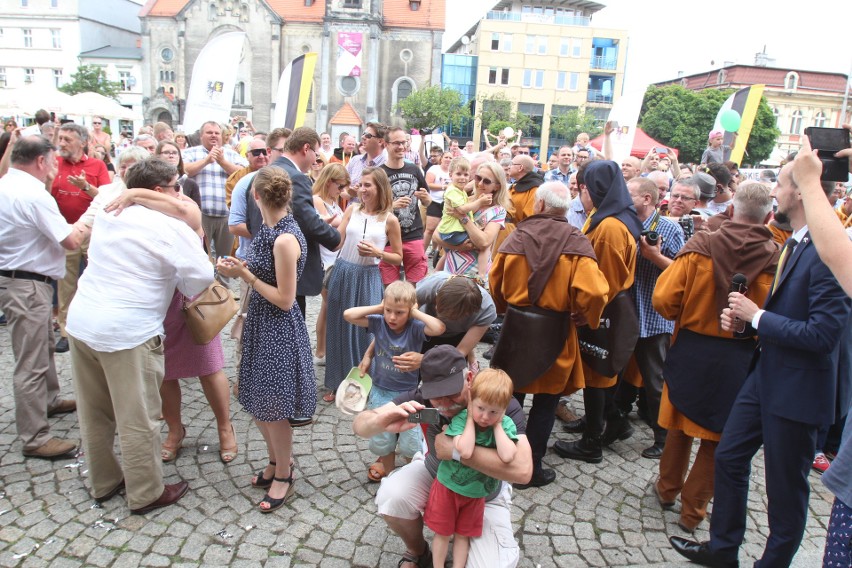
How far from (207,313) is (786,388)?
313 centimetres

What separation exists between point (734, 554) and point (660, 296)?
55.6 inches

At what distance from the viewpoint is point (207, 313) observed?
3426mm

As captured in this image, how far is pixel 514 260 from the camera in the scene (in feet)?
11.5

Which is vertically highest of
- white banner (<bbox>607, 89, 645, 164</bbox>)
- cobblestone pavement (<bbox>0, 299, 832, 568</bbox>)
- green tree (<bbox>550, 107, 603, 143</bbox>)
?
green tree (<bbox>550, 107, 603, 143</bbox>)

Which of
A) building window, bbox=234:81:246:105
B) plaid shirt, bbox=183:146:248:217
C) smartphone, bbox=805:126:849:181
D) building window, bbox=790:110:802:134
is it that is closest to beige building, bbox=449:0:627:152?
building window, bbox=790:110:802:134

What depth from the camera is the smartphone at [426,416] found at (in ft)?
7.91

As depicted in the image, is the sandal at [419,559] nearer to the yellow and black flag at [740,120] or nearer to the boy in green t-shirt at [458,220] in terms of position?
the boy in green t-shirt at [458,220]

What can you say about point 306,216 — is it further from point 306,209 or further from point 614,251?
point 614,251

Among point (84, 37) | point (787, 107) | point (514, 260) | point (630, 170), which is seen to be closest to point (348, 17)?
point (84, 37)

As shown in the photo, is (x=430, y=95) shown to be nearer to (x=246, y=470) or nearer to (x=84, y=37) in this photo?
(x=84, y=37)

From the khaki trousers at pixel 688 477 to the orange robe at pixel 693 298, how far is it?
0.11m

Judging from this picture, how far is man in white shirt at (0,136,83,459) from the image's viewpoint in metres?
3.63

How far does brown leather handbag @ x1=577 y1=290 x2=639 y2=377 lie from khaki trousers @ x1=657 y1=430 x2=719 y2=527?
1.89ft

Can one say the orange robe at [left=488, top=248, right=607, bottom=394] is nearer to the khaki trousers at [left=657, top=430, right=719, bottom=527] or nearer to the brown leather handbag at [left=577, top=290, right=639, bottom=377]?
the brown leather handbag at [left=577, top=290, right=639, bottom=377]
